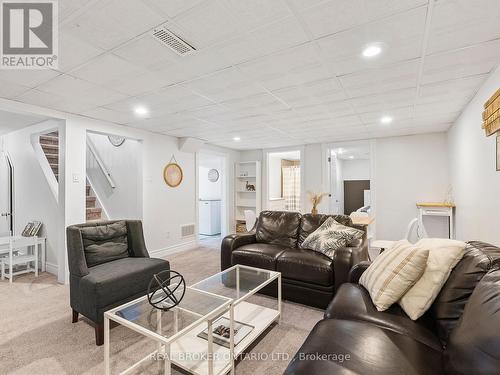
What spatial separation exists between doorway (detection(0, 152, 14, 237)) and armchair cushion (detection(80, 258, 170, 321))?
11.8ft

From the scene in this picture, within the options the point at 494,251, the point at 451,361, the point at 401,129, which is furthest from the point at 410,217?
the point at 451,361

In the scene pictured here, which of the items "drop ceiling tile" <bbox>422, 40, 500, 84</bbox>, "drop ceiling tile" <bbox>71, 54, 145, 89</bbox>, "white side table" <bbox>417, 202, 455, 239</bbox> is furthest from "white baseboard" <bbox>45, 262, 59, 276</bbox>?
"white side table" <bbox>417, 202, 455, 239</bbox>

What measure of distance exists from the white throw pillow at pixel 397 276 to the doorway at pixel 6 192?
591 centimetres

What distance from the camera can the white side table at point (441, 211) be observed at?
169 inches

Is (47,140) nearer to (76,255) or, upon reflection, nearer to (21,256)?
(21,256)

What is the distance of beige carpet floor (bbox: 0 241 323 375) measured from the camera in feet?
5.69

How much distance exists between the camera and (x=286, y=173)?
304 inches

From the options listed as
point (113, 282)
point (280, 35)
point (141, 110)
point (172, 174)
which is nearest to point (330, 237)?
point (280, 35)

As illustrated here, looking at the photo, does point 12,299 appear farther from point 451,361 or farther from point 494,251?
point 494,251

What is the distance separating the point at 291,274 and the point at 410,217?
3.63m

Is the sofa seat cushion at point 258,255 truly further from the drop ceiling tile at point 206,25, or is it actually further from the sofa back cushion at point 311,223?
the drop ceiling tile at point 206,25

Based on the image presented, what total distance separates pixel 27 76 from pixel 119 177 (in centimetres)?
282

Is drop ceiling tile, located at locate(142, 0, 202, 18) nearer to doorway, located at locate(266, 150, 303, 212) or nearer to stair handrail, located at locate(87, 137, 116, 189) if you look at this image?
stair handrail, located at locate(87, 137, 116, 189)

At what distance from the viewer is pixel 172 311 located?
1867 millimetres
